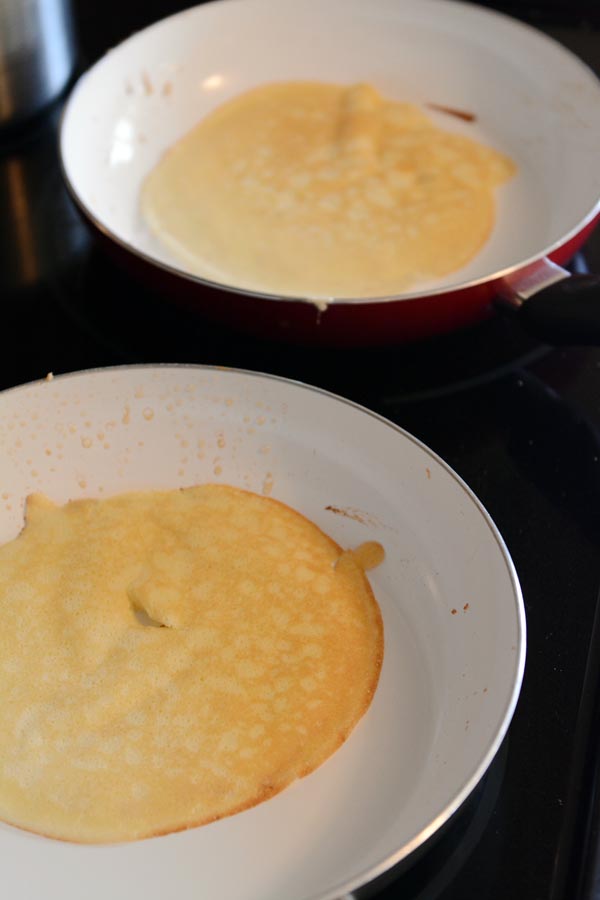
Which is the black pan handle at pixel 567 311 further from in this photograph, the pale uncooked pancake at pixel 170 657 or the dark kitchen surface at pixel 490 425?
the pale uncooked pancake at pixel 170 657

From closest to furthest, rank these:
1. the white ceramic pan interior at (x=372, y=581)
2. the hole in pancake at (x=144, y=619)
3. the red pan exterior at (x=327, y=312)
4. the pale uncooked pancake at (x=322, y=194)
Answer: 1. the white ceramic pan interior at (x=372, y=581)
2. the hole in pancake at (x=144, y=619)
3. the red pan exterior at (x=327, y=312)
4. the pale uncooked pancake at (x=322, y=194)

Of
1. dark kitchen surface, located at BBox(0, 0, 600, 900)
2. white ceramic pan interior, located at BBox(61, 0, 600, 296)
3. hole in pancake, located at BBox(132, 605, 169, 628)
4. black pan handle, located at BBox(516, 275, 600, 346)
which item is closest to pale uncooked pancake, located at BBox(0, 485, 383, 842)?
hole in pancake, located at BBox(132, 605, 169, 628)

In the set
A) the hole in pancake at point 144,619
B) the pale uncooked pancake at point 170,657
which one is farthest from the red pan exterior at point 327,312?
the hole in pancake at point 144,619

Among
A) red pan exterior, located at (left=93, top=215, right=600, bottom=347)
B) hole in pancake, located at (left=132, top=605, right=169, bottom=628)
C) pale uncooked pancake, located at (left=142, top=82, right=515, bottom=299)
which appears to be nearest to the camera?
hole in pancake, located at (left=132, top=605, right=169, bottom=628)

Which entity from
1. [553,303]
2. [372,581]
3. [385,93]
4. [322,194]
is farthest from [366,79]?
[372,581]

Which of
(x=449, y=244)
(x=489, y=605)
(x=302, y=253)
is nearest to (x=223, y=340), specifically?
(x=302, y=253)

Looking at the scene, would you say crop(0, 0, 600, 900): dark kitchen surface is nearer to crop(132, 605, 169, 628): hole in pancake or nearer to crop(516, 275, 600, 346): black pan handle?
crop(516, 275, 600, 346): black pan handle

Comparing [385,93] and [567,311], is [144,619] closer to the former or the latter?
[567,311]
